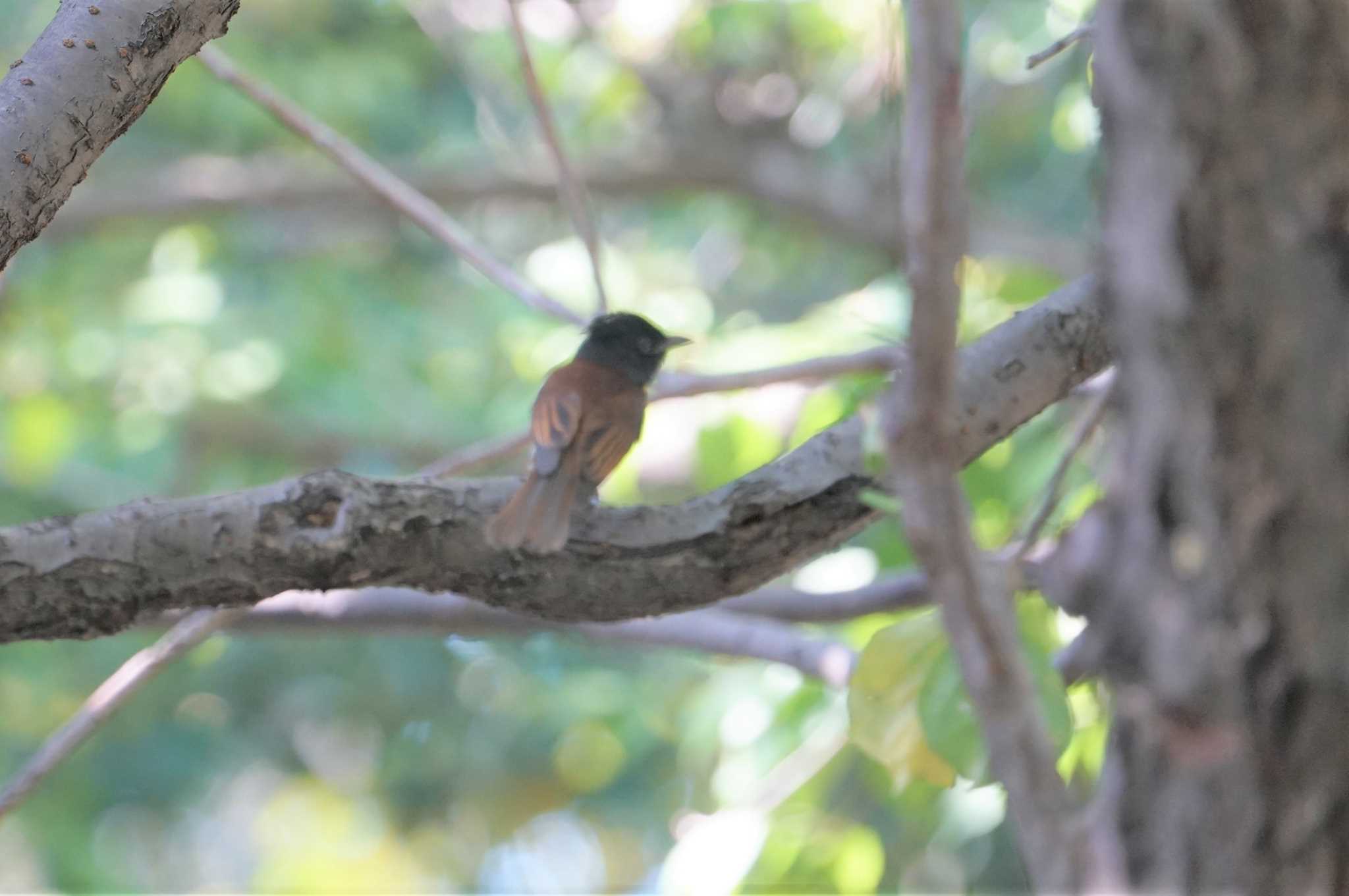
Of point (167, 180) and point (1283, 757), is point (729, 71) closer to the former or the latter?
point (167, 180)

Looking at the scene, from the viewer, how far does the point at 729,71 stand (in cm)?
981

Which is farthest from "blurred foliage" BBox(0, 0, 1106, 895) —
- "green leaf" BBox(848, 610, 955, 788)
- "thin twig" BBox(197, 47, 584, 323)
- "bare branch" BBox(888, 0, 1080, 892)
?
"bare branch" BBox(888, 0, 1080, 892)

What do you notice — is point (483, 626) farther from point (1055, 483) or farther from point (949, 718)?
point (1055, 483)

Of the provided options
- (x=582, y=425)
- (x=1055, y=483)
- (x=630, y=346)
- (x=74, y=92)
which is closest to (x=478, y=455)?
(x=582, y=425)

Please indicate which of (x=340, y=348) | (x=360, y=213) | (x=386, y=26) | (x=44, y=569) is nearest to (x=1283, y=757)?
(x=44, y=569)

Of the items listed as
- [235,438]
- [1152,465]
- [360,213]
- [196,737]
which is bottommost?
[1152,465]

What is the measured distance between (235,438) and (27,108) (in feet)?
24.7

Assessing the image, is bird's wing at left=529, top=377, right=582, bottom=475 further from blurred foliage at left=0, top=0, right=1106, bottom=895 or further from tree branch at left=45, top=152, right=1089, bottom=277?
tree branch at left=45, top=152, right=1089, bottom=277

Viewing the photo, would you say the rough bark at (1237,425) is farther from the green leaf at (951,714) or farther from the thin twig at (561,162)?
the thin twig at (561,162)

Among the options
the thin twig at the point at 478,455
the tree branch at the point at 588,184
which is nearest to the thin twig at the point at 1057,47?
the thin twig at the point at 478,455

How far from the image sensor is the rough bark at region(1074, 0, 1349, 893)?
1.13m

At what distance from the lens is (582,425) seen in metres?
4.07

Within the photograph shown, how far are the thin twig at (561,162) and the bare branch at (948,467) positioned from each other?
251cm

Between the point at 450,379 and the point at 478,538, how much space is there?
7890mm
